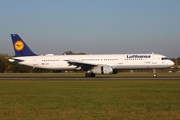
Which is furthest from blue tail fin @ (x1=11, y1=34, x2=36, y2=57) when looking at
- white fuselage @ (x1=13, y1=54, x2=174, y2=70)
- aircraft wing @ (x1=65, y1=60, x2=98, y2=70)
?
aircraft wing @ (x1=65, y1=60, x2=98, y2=70)

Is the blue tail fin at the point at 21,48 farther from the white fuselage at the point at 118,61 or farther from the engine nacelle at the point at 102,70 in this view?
the engine nacelle at the point at 102,70

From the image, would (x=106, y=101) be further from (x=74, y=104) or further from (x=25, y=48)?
(x=25, y=48)

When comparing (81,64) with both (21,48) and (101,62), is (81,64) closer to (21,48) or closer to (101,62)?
(101,62)

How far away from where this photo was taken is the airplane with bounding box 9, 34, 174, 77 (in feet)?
163

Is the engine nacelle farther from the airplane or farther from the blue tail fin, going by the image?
the blue tail fin

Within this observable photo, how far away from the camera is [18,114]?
43.8 feet

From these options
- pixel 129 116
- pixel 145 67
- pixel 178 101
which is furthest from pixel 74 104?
pixel 145 67

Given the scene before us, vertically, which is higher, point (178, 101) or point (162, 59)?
point (162, 59)

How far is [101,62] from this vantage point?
5128cm

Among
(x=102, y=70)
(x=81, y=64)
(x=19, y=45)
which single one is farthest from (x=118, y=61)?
(x=19, y=45)

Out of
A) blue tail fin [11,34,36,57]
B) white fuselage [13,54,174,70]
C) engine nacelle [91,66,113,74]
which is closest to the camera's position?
engine nacelle [91,66,113,74]

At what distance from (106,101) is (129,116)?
4305 mm

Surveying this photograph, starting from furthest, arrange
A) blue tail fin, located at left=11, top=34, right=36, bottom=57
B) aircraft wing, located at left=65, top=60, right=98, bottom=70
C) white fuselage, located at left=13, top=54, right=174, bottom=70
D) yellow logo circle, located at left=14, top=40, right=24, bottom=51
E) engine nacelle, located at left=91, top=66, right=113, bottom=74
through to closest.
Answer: yellow logo circle, located at left=14, top=40, right=24, bottom=51 < blue tail fin, located at left=11, top=34, right=36, bottom=57 < white fuselage, located at left=13, top=54, right=174, bottom=70 < aircraft wing, located at left=65, top=60, right=98, bottom=70 < engine nacelle, located at left=91, top=66, right=113, bottom=74

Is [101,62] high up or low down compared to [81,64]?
up
